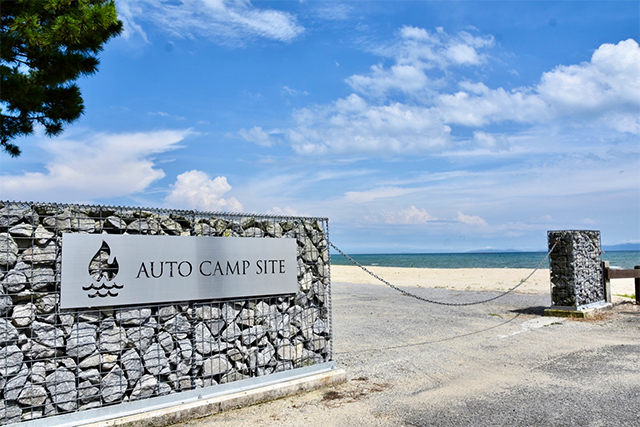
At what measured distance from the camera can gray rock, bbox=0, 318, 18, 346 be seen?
404 centimetres

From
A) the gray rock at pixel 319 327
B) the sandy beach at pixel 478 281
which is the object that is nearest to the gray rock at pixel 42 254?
the gray rock at pixel 319 327

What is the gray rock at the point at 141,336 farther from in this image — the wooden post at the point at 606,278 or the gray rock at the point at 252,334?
the wooden post at the point at 606,278

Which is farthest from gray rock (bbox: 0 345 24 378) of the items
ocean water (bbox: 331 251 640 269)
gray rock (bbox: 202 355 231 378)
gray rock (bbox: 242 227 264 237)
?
ocean water (bbox: 331 251 640 269)

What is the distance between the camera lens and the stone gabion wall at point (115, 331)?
13.5ft

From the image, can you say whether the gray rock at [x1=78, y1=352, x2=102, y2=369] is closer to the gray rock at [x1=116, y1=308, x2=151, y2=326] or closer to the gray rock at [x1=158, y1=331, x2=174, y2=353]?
the gray rock at [x1=116, y1=308, x2=151, y2=326]

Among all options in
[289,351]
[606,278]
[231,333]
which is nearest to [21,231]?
[231,333]

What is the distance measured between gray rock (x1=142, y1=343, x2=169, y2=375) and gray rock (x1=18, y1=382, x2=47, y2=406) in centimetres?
89

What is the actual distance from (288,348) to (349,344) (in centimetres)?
288

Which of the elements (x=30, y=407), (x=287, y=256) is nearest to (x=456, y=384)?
(x=287, y=256)

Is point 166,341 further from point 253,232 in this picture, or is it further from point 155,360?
point 253,232

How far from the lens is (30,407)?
414 cm

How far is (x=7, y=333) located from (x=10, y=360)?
23 centimetres

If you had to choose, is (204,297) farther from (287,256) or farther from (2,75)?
(2,75)

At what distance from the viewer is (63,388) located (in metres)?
4.27
